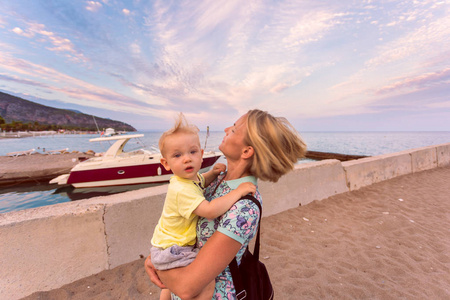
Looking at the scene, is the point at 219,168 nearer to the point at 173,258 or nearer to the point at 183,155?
the point at 183,155

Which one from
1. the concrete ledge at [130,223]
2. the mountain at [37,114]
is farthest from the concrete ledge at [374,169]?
the mountain at [37,114]

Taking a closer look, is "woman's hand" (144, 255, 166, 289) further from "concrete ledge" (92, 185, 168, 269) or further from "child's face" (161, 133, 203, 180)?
"concrete ledge" (92, 185, 168, 269)

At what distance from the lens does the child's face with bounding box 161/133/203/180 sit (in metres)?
1.25

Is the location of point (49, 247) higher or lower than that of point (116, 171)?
higher

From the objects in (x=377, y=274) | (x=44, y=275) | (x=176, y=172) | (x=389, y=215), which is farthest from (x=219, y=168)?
(x=389, y=215)

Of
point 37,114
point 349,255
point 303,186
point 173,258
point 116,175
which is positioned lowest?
point 349,255

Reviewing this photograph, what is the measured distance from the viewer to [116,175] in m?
11.6

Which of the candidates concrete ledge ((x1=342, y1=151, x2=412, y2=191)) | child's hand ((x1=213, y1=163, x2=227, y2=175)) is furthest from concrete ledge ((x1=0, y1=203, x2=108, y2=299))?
concrete ledge ((x1=342, y1=151, x2=412, y2=191))

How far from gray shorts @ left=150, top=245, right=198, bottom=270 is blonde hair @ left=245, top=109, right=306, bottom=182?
553mm

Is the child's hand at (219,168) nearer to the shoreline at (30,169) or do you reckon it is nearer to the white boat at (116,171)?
the white boat at (116,171)

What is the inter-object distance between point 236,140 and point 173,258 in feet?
2.33

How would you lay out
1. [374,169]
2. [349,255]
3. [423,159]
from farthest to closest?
[423,159]
[374,169]
[349,255]

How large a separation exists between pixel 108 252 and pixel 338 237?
353 centimetres

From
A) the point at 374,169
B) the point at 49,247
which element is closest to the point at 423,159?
the point at 374,169
